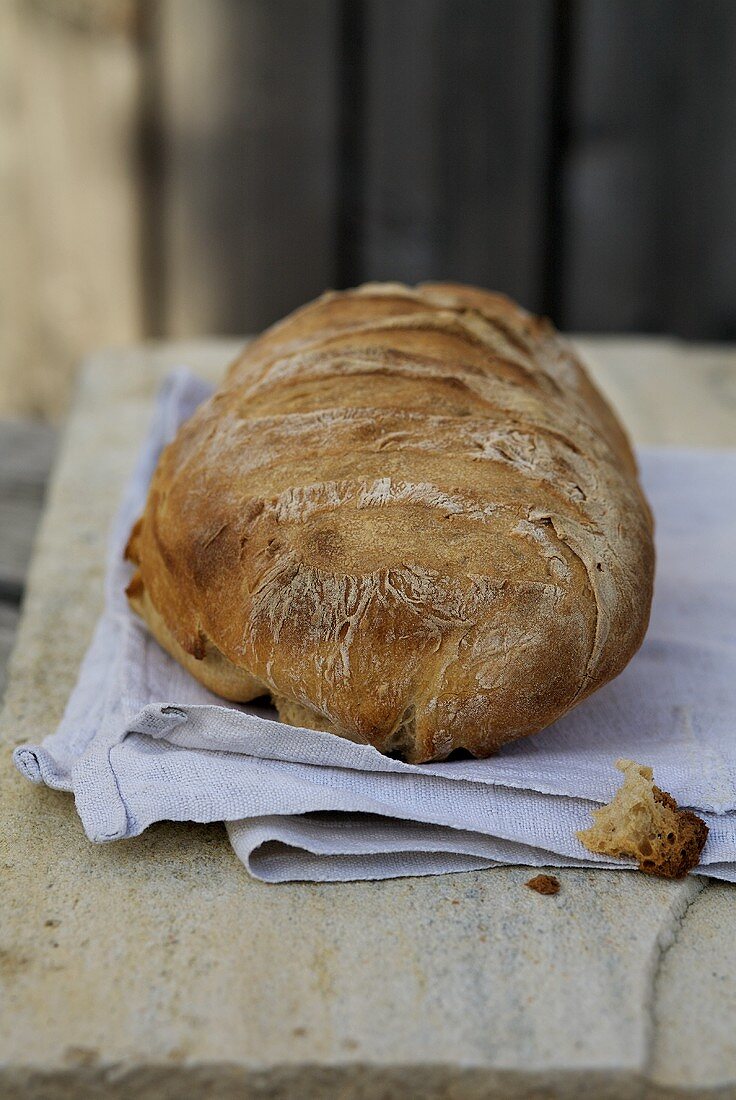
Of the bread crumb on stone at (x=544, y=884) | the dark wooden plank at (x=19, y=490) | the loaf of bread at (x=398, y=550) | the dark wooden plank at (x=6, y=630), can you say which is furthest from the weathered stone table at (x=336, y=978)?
the dark wooden plank at (x=19, y=490)

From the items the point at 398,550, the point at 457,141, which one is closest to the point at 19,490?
the point at 398,550


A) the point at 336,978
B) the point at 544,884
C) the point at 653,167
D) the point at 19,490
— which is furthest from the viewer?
the point at 653,167

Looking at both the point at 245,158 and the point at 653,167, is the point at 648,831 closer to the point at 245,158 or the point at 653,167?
the point at 653,167

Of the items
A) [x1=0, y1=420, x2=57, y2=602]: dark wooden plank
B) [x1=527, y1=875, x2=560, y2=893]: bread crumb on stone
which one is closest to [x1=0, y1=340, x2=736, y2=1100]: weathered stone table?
[x1=527, y1=875, x2=560, y2=893]: bread crumb on stone

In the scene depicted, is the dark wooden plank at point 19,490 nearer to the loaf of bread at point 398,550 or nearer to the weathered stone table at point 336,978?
the loaf of bread at point 398,550

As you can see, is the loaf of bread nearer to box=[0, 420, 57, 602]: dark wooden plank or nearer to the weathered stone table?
the weathered stone table

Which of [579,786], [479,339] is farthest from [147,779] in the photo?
[479,339]
